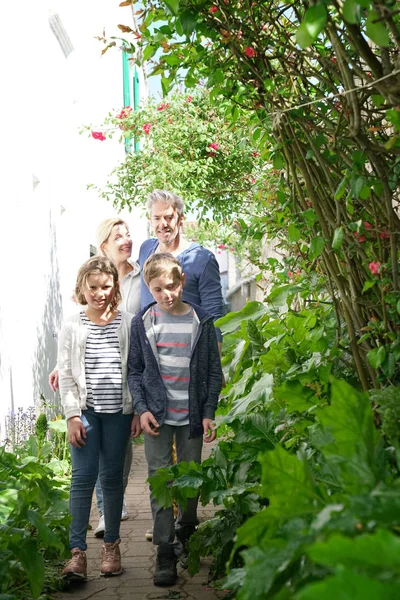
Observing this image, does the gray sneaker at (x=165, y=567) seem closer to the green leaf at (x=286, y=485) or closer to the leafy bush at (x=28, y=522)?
the leafy bush at (x=28, y=522)

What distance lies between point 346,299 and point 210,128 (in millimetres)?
9133

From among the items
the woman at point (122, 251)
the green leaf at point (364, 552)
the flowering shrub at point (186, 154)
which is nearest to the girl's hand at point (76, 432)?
the woman at point (122, 251)

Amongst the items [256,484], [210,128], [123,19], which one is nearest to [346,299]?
[256,484]

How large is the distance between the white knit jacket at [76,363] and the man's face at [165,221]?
2.19 ft

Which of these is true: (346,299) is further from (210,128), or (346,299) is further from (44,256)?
(210,128)

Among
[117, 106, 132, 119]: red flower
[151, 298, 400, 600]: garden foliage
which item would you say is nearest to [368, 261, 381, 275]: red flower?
[151, 298, 400, 600]: garden foliage

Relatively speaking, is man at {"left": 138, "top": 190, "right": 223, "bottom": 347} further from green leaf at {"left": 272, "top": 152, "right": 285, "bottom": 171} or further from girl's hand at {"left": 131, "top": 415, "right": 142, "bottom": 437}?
green leaf at {"left": 272, "top": 152, "right": 285, "bottom": 171}

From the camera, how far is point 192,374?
13.6 ft

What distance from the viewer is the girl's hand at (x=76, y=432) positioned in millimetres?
4035

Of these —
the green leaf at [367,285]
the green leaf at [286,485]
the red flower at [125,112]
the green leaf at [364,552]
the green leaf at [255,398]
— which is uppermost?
the red flower at [125,112]

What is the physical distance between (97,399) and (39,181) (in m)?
4.08

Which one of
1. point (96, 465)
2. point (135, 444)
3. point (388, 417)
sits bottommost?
point (135, 444)

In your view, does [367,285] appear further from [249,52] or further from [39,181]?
[39,181]

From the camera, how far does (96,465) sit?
13.5 feet
